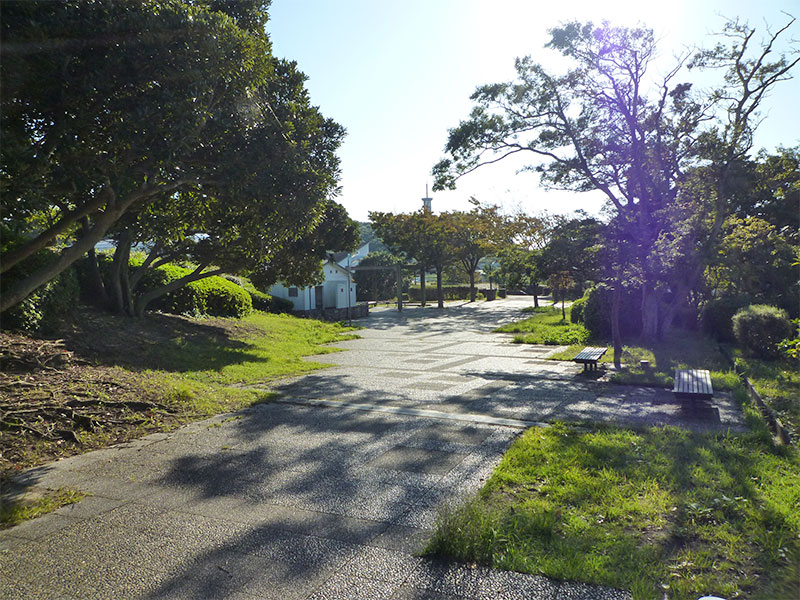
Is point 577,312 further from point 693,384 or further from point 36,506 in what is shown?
point 36,506

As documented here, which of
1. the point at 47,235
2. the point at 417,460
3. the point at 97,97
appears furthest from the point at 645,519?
the point at 47,235

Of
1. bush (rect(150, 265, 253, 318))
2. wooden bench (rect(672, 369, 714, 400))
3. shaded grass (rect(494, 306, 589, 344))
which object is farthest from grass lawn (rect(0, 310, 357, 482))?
shaded grass (rect(494, 306, 589, 344))

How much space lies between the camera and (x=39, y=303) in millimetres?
9852

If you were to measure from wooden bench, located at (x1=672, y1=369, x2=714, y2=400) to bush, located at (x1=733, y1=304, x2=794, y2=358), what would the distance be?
5.48 metres

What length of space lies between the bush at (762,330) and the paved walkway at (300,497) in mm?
4980

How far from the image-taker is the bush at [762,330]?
470 inches

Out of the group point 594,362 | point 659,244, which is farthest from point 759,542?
point 659,244

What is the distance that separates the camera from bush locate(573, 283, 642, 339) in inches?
655

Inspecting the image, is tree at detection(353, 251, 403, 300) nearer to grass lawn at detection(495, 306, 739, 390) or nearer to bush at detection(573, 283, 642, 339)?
grass lawn at detection(495, 306, 739, 390)

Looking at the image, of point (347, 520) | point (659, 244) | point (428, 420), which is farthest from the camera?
point (659, 244)

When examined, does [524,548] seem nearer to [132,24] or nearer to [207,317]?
[132,24]

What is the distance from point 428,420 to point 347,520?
3.29 meters

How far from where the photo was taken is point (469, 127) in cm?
1644

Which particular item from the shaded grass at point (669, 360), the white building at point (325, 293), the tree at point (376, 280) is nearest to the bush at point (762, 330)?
the shaded grass at point (669, 360)
